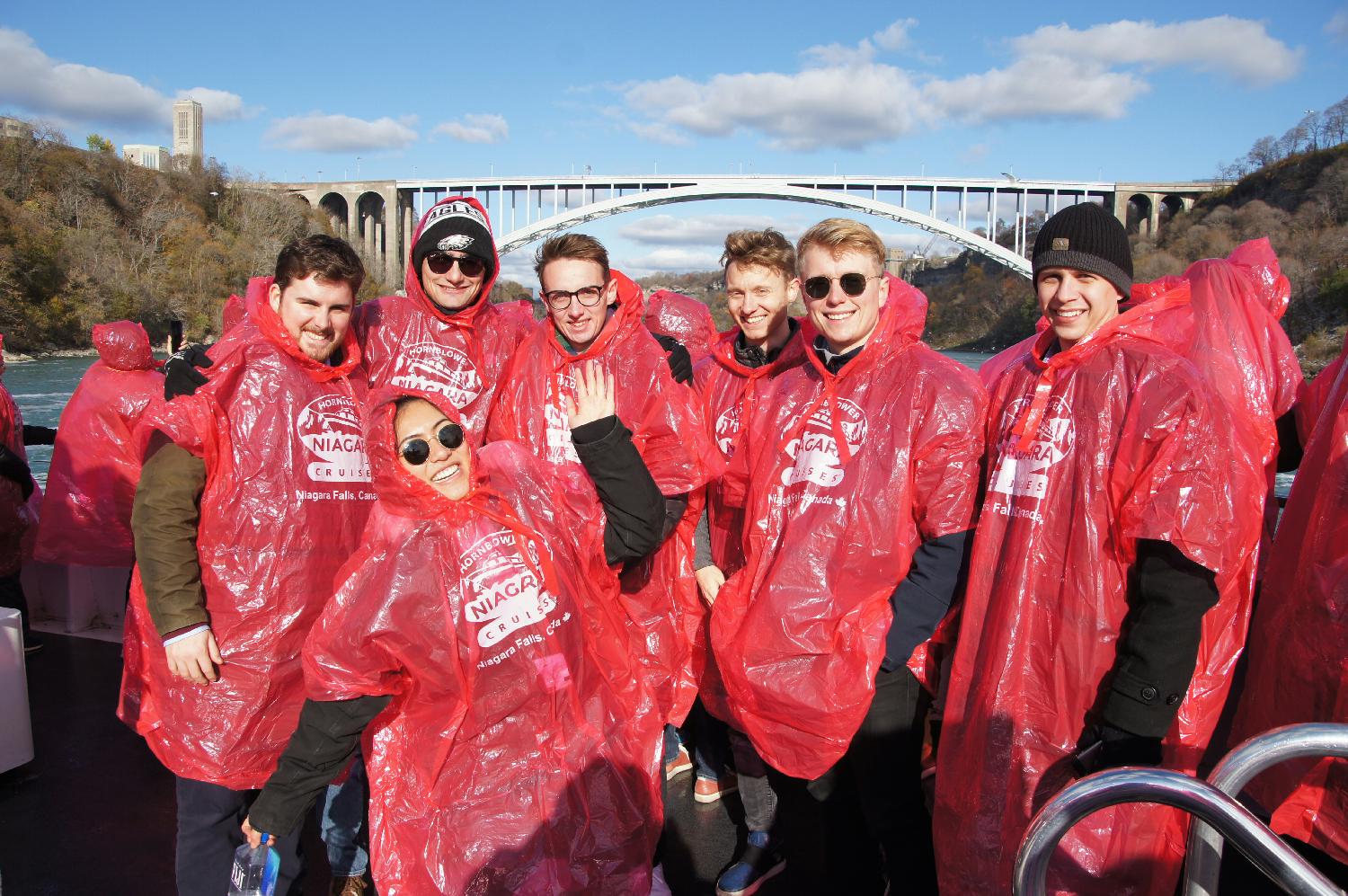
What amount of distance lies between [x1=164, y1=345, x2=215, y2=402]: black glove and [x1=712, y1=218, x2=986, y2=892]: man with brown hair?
1.18m

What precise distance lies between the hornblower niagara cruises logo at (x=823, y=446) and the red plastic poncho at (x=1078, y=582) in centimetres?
28

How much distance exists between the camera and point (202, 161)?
4391 cm

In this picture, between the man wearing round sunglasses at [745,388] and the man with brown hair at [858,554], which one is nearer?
the man with brown hair at [858,554]

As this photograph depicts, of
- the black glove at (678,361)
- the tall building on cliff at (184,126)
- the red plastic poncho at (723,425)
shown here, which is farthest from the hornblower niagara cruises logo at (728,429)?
the tall building on cliff at (184,126)

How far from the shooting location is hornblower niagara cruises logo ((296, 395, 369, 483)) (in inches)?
68.4

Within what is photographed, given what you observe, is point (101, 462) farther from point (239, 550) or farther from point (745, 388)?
point (745, 388)

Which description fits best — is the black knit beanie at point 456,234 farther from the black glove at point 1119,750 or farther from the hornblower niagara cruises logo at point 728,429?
the black glove at point 1119,750

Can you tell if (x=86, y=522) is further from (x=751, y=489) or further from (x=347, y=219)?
(x=347, y=219)

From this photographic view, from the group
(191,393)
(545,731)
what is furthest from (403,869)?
(191,393)

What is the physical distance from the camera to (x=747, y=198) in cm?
3431

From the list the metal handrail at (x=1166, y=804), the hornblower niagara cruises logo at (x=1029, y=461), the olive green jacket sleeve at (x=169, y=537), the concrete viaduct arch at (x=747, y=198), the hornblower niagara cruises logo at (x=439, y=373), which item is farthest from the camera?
the concrete viaduct arch at (x=747, y=198)

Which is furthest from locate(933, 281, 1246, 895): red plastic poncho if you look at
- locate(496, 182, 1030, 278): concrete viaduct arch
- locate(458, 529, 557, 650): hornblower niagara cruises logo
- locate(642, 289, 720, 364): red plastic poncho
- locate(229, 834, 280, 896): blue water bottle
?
locate(496, 182, 1030, 278): concrete viaduct arch

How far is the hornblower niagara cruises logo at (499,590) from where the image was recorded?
1.36 m

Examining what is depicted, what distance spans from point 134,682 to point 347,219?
4574cm
